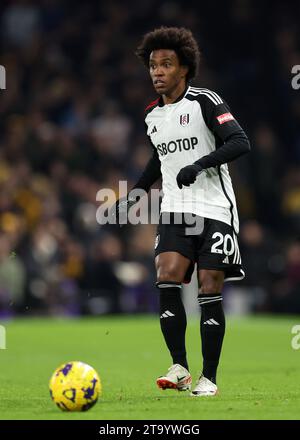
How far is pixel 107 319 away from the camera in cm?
1662

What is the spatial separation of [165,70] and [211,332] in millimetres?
1699

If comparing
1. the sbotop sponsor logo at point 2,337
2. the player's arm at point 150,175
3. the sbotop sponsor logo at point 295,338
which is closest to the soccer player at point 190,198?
the player's arm at point 150,175

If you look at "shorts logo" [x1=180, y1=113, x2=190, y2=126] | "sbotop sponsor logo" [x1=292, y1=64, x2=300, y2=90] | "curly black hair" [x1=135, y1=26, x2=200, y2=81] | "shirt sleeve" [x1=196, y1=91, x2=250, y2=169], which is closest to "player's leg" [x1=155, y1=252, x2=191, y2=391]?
"shirt sleeve" [x1=196, y1=91, x2=250, y2=169]

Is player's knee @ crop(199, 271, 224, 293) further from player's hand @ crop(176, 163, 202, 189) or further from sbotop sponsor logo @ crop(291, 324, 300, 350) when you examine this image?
sbotop sponsor logo @ crop(291, 324, 300, 350)

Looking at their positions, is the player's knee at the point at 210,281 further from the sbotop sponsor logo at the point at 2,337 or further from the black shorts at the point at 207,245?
the sbotop sponsor logo at the point at 2,337

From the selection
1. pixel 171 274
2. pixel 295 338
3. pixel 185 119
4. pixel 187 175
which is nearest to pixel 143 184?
pixel 185 119

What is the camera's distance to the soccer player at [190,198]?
7113mm

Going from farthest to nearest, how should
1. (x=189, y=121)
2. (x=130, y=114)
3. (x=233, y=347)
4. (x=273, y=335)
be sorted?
(x=130, y=114) → (x=273, y=335) → (x=233, y=347) → (x=189, y=121)

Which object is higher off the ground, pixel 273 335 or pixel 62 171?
pixel 62 171

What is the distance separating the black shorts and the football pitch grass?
81 cm

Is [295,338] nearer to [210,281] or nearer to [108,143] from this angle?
[210,281]

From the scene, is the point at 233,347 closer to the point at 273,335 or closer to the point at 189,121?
the point at 273,335
